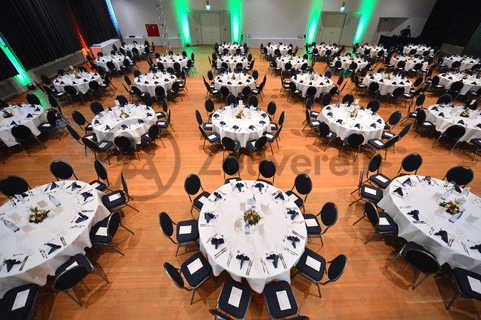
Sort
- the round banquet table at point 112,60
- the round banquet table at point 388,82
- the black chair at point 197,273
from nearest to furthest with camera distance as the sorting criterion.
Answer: the black chair at point 197,273
the round banquet table at point 388,82
the round banquet table at point 112,60

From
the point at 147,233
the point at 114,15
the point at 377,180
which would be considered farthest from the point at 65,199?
the point at 114,15

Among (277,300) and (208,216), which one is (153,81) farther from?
(277,300)

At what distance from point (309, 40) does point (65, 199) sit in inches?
948

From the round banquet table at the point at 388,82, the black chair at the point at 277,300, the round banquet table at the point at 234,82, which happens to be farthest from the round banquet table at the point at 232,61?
the black chair at the point at 277,300

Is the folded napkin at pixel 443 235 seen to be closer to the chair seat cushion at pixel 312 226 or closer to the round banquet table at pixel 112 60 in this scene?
the chair seat cushion at pixel 312 226

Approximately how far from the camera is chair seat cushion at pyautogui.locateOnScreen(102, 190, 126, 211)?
469cm

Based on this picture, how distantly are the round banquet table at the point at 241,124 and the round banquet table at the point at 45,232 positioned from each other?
12.8 feet

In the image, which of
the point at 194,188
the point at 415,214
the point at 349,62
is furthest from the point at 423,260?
the point at 349,62

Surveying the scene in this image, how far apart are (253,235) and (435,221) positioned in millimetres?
3572

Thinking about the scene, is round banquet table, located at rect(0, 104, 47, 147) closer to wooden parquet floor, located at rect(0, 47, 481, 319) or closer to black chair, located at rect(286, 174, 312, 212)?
wooden parquet floor, located at rect(0, 47, 481, 319)

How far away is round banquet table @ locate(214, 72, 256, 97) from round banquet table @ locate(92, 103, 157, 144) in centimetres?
391

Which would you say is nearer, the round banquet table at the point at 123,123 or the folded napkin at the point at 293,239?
the folded napkin at the point at 293,239

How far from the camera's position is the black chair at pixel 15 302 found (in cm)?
302

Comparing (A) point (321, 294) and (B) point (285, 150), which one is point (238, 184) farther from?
(B) point (285, 150)
